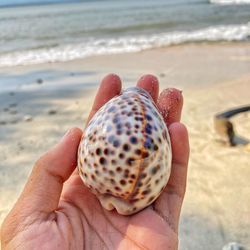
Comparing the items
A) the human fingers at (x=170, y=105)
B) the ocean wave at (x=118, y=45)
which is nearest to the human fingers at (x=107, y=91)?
the human fingers at (x=170, y=105)

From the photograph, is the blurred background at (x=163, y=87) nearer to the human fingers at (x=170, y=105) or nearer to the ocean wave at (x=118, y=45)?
the ocean wave at (x=118, y=45)

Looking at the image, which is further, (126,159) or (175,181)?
(175,181)

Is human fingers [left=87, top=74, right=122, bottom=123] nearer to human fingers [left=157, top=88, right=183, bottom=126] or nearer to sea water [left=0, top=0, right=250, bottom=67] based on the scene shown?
human fingers [left=157, top=88, right=183, bottom=126]

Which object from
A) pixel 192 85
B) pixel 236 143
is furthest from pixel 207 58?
pixel 236 143

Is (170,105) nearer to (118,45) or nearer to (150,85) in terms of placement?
(150,85)

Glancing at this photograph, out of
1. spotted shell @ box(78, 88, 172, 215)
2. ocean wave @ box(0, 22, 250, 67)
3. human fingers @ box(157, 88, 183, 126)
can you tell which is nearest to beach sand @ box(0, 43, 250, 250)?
ocean wave @ box(0, 22, 250, 67)

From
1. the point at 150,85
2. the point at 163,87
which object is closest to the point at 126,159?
the point at 150,85

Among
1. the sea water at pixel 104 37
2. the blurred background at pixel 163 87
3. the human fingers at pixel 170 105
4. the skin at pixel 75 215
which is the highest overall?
the human fingers at pixel 170 105
